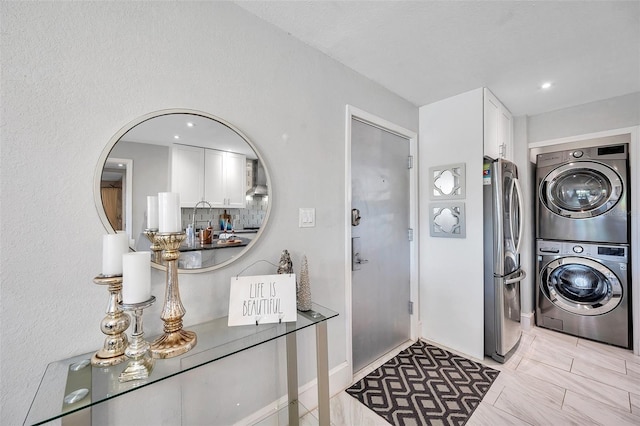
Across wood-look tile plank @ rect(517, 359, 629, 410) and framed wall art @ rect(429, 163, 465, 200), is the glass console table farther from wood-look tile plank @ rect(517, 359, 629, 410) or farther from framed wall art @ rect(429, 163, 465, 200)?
wood-look tile plank @ rect(517, 359, 629, 410)

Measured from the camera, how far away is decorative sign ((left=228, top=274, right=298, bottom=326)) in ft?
4.11

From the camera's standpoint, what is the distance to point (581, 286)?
261 centimetres

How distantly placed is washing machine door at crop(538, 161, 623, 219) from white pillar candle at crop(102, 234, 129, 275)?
371 cm

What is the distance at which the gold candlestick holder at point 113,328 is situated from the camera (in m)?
0.91

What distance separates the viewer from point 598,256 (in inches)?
98.2

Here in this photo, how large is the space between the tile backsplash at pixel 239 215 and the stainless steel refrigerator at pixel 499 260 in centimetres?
195

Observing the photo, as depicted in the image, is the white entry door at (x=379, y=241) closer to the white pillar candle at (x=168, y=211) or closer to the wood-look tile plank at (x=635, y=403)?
the white pillar candle at (x=168, y=211)

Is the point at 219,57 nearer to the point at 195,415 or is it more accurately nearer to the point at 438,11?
the point at 438,11

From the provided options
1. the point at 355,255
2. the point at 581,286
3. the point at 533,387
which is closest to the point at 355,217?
the point at 355,255

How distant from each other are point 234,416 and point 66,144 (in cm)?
148

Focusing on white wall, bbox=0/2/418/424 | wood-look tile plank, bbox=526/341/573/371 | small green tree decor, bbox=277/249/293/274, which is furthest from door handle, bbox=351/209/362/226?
wood-look tile plank, bbox=526/341/573/371

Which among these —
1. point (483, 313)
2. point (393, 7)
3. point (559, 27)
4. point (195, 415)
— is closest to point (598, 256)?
point (483, 313)

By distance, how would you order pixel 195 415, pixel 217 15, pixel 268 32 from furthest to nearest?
1. pixel 268 32
2. pixel 217 15
3. pixel 195 415

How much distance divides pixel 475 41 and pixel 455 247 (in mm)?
1642
